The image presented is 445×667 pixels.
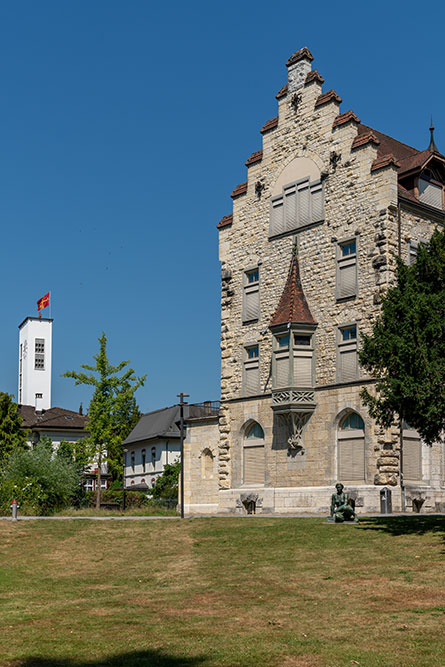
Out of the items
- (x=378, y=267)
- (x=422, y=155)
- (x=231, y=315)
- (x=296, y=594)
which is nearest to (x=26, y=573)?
(x=296, y=594)

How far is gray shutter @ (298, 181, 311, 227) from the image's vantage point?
4006 cm

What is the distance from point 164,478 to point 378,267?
36968mm

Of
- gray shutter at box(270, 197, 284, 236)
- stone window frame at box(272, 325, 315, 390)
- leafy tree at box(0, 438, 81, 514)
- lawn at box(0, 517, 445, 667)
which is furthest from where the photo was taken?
gray shutter at box(270, 197, 284, 236)

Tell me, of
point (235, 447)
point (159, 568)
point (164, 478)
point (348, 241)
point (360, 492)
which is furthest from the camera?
point (164, 478)

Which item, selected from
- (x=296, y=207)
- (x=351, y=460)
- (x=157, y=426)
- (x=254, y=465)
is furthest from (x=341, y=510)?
(x=157, y=426)

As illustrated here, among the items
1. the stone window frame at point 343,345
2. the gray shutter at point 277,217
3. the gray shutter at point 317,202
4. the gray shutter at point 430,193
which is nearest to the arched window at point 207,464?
the stone window frame at point 343,345

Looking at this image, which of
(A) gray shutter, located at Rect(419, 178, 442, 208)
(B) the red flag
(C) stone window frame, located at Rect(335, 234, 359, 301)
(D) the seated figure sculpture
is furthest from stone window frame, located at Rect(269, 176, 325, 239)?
(B) the red flag

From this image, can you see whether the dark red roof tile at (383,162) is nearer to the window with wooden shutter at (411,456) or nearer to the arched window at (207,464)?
the window with wooden shutter at (411,456)

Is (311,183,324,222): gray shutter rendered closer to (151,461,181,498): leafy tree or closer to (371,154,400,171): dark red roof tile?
(371,154,400,171): dark red roof tile

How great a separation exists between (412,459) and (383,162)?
12.8 meters

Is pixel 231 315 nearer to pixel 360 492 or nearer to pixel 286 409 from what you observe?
pixel 286 409

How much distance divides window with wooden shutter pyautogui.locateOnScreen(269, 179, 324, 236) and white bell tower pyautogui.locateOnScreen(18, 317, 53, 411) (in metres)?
79.1

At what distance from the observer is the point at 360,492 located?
35.2 m

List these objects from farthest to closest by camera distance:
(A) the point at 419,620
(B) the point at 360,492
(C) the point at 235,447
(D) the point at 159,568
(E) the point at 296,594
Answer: (C) the point at 235,447 < (B) the point at 360,492 < (D) the point at 159,568 < (E) the point at 296,594 < (A) the point at 419,620
